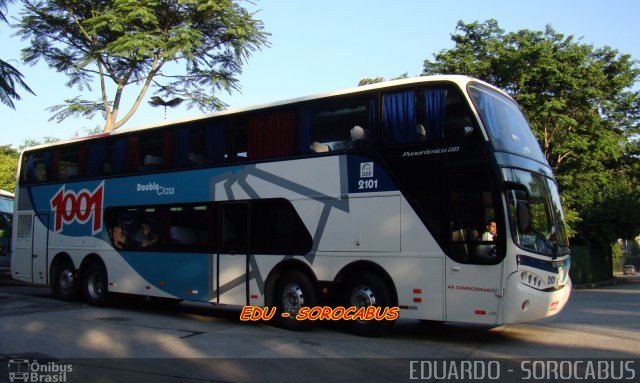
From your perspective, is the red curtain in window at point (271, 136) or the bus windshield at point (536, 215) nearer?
the bus windshield at point (536, 215)

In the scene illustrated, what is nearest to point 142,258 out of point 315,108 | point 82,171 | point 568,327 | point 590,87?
point 82,171

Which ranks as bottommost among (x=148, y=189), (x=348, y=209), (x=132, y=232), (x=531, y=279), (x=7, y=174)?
(x=531, y=279)

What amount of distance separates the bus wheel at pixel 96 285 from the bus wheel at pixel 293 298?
5550 millimetres

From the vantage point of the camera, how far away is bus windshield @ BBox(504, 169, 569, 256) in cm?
802

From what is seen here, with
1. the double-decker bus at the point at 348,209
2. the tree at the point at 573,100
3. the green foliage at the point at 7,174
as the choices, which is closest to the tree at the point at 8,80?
the double-decker bus at the point at 348,209

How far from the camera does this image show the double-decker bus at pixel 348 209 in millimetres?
8219

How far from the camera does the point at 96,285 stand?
14117mm

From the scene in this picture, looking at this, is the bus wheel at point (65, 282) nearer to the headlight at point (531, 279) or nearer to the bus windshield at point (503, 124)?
the bus windshield at point (503, 124)

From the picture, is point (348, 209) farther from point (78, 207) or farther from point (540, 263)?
point (78, 207)

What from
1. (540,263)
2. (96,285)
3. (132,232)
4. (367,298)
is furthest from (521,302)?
(96,285)

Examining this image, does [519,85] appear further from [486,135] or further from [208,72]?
[486,135]

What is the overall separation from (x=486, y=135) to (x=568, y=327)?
15.1ft

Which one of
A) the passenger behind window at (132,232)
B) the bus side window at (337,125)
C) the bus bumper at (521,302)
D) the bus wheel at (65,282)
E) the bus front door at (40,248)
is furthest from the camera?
the bus front door at (40,248)

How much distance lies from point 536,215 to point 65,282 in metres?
12.0
